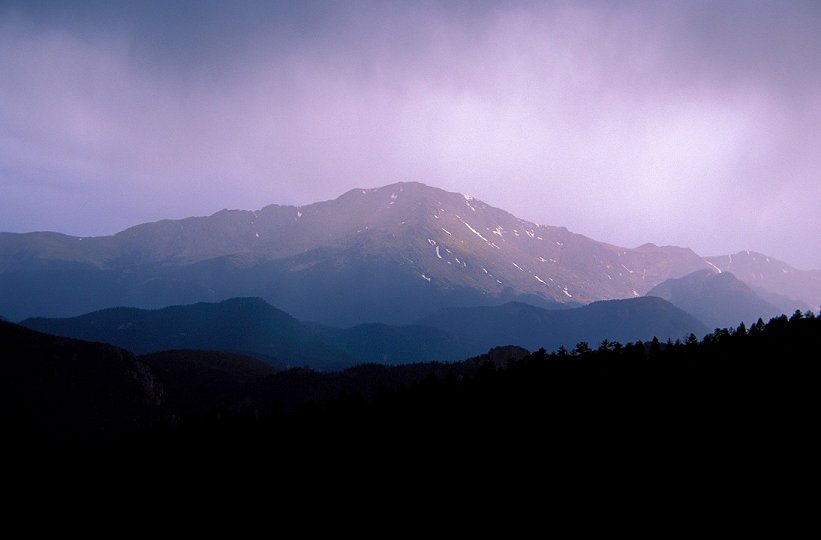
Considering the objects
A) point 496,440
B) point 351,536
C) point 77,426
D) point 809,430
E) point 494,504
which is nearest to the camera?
point 809,430

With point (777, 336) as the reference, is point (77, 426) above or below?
below

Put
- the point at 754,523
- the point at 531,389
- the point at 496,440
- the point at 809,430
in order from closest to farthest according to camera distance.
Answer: the point at 754,523 < the point at 809,430 < the point at 496,440 < the point at 531,389

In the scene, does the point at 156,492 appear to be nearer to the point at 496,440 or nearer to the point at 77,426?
the point at 496,440

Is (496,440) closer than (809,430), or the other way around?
(809,430)

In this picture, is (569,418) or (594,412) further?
(569,418)

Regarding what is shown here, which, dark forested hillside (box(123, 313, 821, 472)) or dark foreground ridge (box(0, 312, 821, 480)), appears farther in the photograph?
dark forested hillside (box(123, 313, 821, 472))

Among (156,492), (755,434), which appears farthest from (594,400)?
(156,492)

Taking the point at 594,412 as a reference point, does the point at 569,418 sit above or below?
below

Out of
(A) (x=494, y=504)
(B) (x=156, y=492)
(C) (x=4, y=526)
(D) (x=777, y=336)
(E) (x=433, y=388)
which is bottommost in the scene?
(C) (x=4, y=526)

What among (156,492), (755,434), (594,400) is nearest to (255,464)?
(156,492)

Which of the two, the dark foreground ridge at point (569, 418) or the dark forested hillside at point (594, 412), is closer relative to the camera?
the dark foreground ridge at point (569, 418)

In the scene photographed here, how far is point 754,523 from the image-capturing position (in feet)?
200

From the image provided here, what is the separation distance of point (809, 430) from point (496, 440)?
1634 inches

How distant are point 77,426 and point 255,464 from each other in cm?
11106
